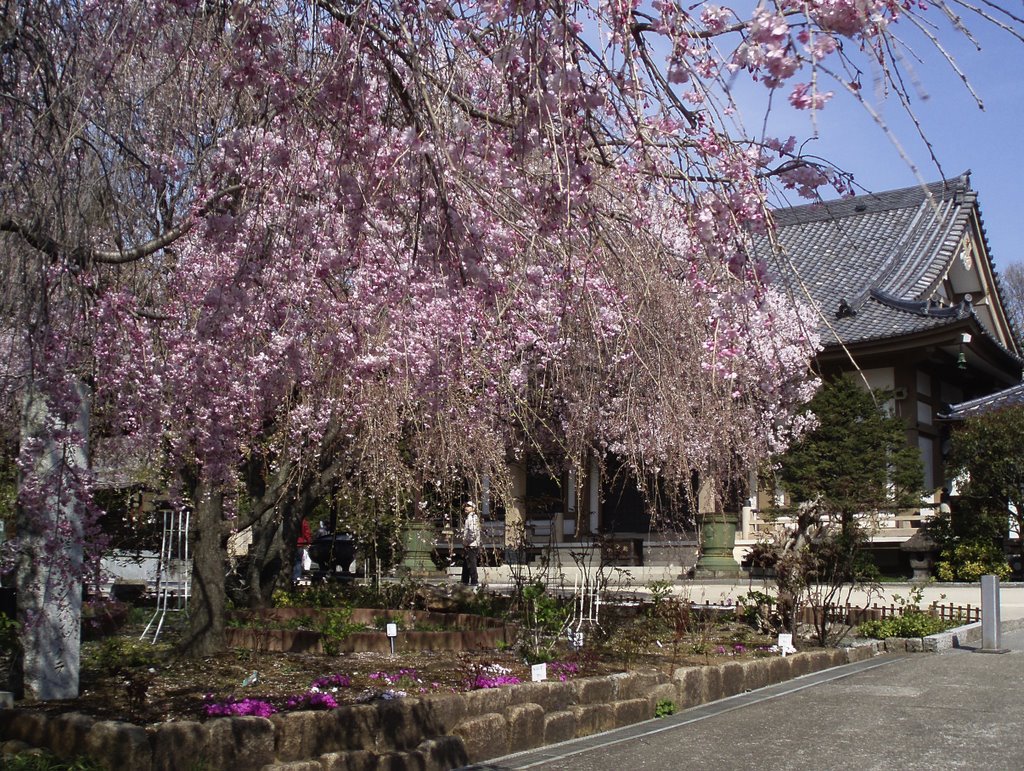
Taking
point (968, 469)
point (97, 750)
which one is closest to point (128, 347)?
point (97, 750)

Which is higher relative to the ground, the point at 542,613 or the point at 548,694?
the point at 542,613

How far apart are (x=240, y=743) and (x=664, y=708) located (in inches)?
134

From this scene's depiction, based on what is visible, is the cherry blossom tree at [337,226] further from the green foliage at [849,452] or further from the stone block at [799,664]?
the green foliage at [849,452]

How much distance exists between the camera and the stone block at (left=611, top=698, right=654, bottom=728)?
6.86 metres

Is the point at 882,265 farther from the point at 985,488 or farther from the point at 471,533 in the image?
the point at 471,533

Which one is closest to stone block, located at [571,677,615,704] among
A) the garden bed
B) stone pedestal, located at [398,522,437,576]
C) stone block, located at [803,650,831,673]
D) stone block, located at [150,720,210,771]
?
the garden bed

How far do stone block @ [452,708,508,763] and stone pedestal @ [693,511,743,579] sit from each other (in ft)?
50.4

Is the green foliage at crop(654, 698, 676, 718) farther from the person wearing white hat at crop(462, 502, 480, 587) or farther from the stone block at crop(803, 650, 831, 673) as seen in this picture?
the person wearing white hat at crop(462, 502, 480, 587)

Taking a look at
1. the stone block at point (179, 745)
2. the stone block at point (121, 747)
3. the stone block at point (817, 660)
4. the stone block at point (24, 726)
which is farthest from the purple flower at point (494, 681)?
the stone block at point (817, 660)

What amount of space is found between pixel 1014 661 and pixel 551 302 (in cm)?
565

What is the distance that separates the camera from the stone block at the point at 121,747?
4430 mm

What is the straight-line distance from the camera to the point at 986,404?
2067cm

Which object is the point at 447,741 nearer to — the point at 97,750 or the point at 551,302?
the point at 97,750

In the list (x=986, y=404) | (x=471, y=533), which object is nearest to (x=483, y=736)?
(x=471, y=533)
